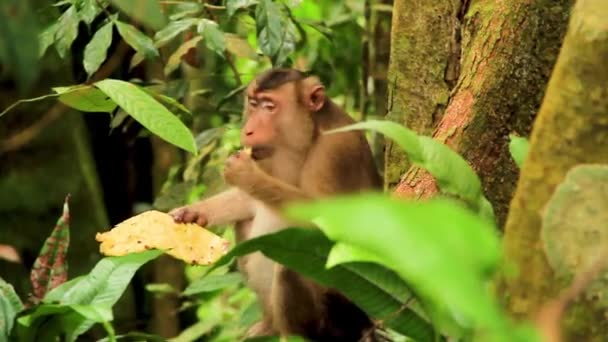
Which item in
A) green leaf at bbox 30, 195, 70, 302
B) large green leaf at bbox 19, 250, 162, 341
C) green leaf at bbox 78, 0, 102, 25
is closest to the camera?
large green leaf at bbox 19, 250, 162, 341

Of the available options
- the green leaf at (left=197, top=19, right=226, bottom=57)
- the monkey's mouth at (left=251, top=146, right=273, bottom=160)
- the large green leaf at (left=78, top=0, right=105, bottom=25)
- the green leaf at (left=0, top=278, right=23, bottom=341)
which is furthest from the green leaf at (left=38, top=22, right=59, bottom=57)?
the green leaf at (left=0, top=278, right=23, bottom=341)

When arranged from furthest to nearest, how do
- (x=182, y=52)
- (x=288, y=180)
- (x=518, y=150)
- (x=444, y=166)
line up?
(x=182, y=52)
(x=288, y=180)
(x=518, y=150)
(x=444, y=166)

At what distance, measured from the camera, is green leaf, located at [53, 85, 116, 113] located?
3.22m

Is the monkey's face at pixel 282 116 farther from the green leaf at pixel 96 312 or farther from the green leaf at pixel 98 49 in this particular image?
the green leaf at pixel 96 312

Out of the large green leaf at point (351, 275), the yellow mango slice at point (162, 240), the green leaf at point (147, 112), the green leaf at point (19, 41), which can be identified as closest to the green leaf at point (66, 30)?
the yellow mango slice at point (162, 240)

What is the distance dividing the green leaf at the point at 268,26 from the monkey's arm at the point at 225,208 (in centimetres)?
69

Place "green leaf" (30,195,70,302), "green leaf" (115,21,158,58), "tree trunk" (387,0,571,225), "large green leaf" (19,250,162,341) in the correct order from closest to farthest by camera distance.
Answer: "large green leaf" (19,250,162,341) → "green leaf" (30,195,70,302) → "tree trunk" (387,0,571,225) → "green leaf" (115,21,158,58)

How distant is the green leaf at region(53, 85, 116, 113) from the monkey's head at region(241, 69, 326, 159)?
4.31ft

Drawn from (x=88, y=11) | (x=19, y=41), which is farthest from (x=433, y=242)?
(x=88, y=11)

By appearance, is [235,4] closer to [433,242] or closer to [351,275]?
[351,275]

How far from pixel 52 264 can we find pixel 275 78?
154cm

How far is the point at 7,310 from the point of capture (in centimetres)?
312

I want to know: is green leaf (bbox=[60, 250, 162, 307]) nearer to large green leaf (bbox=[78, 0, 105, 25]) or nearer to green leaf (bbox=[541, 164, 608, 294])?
large green leaf (bbox=[78, 0, 105, 25])

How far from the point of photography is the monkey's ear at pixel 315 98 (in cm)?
462
